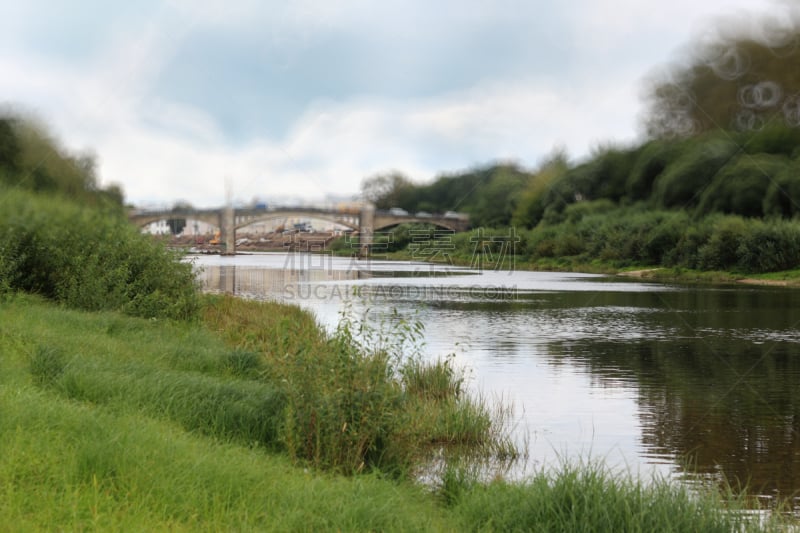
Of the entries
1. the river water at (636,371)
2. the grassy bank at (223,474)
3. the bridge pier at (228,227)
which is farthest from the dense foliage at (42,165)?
the bridge pier at (228,227)

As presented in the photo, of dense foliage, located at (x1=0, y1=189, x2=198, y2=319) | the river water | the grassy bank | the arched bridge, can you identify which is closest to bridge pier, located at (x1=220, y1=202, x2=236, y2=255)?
the arched bridge

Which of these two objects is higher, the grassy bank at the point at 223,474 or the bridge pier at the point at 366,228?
the bridge pier at the point at 366,228

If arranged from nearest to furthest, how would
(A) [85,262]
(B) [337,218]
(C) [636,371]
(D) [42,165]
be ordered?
(C) [636,371]
(A) [85,262]
(D) [42,165]
(B) [337,218]

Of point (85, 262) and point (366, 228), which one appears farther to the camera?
point (366, 228)

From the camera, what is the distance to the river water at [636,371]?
10.5 m

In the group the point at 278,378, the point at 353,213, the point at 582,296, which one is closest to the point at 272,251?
the point at 353,213

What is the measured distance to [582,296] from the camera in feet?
129

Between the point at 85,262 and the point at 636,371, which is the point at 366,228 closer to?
the point at 85,262

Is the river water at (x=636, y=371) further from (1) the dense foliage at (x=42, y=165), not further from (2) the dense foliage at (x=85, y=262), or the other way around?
(1) the dense foliage at (x=42, y=165)

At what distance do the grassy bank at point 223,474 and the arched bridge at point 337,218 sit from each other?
232 ft

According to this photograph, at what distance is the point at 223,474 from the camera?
21.9 ft

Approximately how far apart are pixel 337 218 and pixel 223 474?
84.8 metres

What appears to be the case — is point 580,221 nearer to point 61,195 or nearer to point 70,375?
point 61,195

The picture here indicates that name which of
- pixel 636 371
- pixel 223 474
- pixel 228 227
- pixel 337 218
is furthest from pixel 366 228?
pixel 223 474
